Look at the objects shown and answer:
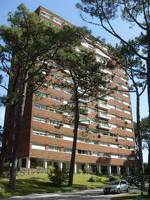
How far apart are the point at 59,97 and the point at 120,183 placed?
122 feet

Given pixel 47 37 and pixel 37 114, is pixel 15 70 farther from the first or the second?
pixel 37 114

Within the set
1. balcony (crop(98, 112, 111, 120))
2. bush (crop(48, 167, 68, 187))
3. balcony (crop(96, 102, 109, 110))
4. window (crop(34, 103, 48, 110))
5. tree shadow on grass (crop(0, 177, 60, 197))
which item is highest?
balcony (crop(96, 102, 109, 110))

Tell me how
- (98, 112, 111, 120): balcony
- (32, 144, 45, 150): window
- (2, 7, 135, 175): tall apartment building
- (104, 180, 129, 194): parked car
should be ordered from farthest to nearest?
1. (98, 112, 111, 120): balcony
2. (2, 7, 135, 175): tall apartment building
3. (32, 144, 45, 150): window
4. (104, 180, 129, 194): parked car

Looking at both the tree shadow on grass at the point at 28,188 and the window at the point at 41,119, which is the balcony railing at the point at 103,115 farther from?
the tree shadow on grass at the point at 28,188

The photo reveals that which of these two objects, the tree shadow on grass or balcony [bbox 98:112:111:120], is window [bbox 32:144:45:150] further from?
balcony [bbox 98:112:111:120]

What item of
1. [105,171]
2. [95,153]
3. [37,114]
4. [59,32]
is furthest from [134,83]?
[105,171]

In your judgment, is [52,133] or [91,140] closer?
[52,133]

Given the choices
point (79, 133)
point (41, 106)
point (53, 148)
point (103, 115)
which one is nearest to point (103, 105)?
point (103, 115)

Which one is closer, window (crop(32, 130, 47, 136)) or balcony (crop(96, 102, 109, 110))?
window (crop(32, 130, 47, 136))

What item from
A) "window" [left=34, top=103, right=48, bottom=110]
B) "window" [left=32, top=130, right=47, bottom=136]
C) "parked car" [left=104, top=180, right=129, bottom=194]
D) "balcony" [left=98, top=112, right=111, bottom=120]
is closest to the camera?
"parked car" [left=104, top=180, right=129, bottom=194]

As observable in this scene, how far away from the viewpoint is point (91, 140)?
240ft

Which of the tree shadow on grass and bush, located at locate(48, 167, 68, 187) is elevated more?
bush, located at locate(48, 167, 68, 187)

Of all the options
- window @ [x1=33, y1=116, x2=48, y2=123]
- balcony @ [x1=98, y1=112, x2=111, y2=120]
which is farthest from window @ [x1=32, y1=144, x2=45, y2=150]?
balcony @ [x1=98, y1=112, x2=111, y2=120]

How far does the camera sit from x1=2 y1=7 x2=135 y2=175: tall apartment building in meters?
60.7
